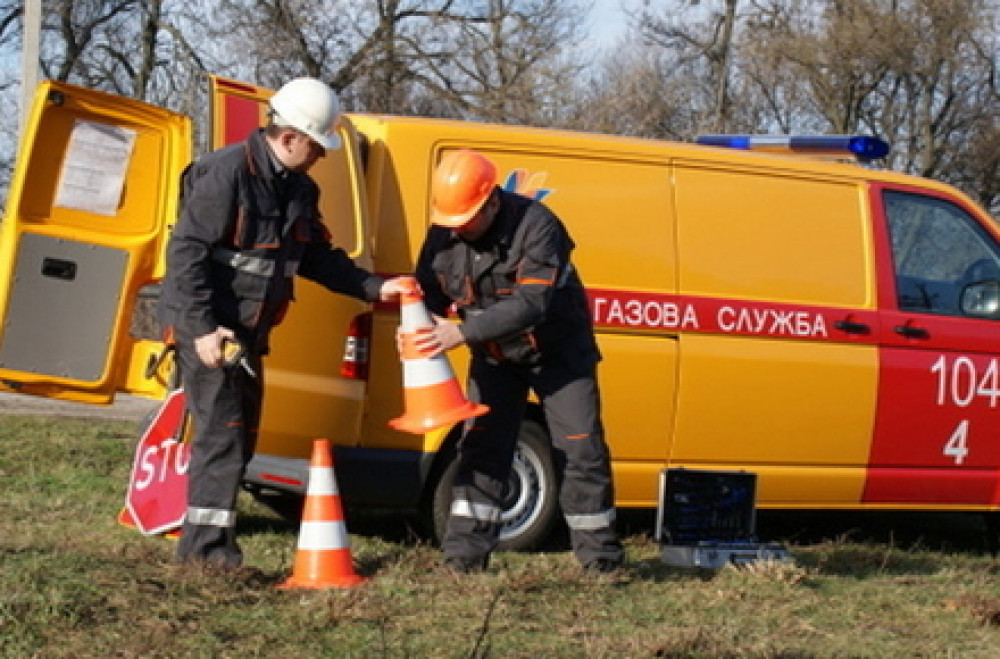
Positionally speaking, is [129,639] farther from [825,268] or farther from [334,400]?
[825,268]

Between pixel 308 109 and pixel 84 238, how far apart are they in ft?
5.09

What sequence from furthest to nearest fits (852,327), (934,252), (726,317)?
(934,252)
(852,327)
(726,317)

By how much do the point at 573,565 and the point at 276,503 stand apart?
88.9 inches

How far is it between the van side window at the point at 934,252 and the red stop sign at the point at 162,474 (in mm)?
3477

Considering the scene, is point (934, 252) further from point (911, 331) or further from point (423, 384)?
point (423, 384)

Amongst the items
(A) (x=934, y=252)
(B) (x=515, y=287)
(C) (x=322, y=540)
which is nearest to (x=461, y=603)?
(C) (x=322, y=540)

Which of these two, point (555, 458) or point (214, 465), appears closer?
point (214, 465)

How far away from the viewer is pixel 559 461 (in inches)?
216

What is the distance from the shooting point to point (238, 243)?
502cm

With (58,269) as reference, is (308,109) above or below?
above

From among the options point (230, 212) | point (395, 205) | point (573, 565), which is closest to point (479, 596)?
point (573, 565)

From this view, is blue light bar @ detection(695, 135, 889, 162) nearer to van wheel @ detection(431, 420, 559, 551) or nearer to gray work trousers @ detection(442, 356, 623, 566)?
van wheel @ detection(431, 420, 559, 551)

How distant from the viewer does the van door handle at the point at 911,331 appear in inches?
271

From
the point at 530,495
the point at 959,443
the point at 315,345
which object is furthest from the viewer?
the point at 959,443
